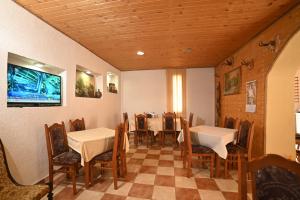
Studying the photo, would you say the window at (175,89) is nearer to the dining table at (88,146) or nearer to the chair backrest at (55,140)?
the dining table at (88,146)

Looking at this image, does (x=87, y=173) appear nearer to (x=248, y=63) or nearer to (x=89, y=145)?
(x=89, y=145)

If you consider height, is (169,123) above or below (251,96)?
below

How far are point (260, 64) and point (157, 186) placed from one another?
286 centimetres

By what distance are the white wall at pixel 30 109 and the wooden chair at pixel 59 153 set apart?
0.94ft

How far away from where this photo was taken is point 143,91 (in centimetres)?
640

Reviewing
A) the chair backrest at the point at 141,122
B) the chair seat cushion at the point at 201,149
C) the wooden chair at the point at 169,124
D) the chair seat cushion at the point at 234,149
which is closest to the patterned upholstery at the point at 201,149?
the chair seat cushion at the point at 201,149

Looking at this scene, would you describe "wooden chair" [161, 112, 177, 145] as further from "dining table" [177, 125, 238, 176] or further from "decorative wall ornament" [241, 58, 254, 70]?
"decorative wall ornament" [241, 58, 254, 70]

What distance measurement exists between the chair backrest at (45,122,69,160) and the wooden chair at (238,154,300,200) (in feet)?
7.82

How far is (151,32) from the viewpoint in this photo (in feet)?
9.83

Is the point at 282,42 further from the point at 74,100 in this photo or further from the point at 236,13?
the point at 74,100

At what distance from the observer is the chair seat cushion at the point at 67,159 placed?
7.26 ft

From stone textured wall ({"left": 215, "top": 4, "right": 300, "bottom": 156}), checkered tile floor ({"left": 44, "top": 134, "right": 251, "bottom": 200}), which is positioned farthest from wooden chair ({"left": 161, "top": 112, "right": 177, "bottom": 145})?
stone textured wall ({"left": 215, "top": 4, "right": 300, "bottom": 156})

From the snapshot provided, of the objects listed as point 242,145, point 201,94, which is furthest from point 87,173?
point 201,94

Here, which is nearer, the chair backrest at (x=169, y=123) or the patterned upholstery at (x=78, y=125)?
the patterned upholstery at (x=78, y=125)
